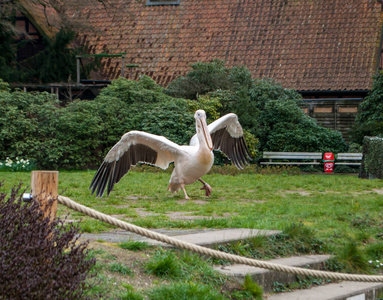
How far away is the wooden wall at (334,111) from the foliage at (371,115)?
1.49m

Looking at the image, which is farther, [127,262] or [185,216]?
[185,216]

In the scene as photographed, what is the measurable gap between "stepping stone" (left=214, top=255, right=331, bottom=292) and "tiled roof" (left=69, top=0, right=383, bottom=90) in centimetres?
1950

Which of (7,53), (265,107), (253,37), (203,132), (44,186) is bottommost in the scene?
(44,186)

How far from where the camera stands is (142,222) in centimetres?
650

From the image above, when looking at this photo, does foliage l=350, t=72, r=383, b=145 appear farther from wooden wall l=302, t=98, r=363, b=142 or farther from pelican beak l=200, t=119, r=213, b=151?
pelican beak l=200, t=119, r=213, b=151

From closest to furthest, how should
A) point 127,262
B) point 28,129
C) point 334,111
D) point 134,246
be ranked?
1. point 127,262
2. point 134,246
3. point 28,129
4. point 334,111

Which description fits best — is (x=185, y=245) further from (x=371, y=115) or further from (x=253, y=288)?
(x=371, y=115)

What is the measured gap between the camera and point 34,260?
335 cm

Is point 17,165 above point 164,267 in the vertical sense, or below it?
above

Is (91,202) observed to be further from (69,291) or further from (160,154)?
(69,291)

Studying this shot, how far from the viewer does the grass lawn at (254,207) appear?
6625mm

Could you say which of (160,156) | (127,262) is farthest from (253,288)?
(160,156)

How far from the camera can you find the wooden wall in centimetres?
2425

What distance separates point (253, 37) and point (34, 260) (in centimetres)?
2456
